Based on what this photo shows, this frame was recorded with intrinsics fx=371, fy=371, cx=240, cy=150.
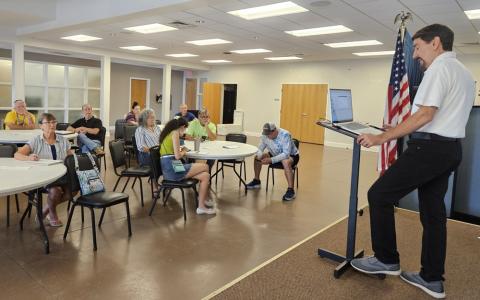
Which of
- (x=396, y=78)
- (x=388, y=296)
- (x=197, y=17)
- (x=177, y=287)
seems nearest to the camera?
(x=388, y=296)

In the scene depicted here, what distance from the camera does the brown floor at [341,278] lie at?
7.82 ft

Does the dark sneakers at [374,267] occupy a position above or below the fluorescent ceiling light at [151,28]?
below

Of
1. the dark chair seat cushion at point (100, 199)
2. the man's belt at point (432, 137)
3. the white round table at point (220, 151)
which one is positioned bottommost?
the dark chair seat cushion at point (100, 199)

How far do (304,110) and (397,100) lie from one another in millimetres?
9759

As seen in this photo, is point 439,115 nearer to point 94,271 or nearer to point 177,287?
point 177,287

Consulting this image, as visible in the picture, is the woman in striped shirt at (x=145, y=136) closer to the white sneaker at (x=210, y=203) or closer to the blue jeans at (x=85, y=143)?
the white sneaker at (x=210, y=203)

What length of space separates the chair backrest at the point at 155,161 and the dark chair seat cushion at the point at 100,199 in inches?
34.9

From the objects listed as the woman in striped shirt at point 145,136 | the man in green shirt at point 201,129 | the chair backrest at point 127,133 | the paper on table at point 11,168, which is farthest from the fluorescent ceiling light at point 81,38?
the paper on table at point 11,168

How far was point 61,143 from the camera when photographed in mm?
3766

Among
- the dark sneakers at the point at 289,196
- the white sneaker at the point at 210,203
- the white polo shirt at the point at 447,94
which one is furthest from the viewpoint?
the dark sneakers at the point at 289,196

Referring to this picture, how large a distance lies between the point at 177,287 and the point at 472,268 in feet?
7.32

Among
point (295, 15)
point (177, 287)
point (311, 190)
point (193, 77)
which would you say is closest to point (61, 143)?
point (177, 287)

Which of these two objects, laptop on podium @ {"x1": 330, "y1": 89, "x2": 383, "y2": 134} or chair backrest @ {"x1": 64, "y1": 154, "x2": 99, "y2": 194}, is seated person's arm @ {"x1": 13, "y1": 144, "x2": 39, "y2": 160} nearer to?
chair backrest @ {"x1": 64, "y1": 154, "x2": 99, "y2": 194}

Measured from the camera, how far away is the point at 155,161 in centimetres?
427
